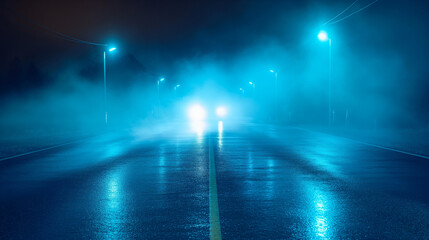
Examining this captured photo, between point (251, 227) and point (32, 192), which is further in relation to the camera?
point (32, 192)

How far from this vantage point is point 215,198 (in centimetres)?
856

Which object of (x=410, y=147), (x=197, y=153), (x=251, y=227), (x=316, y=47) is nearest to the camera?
(x=251, y=227)

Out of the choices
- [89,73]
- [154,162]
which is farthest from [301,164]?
[89,73]

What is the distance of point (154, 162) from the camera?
1477cm

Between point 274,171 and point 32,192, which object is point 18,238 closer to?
point 32,192

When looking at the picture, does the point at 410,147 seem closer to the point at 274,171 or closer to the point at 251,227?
the point at 274,171

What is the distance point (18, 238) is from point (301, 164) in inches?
376

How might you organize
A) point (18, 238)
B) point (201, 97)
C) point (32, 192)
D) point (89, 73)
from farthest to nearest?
point (201, 97) < point (89, 73) < point (32, 192) < point (18, 238)

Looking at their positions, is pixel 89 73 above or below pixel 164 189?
above

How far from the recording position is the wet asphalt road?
6.25m

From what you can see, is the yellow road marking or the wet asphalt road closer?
the yellow road marking

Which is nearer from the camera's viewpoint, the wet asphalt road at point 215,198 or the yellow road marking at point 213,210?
the yellow road marking at point 213,210

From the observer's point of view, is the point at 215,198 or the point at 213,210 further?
the point at 215,198

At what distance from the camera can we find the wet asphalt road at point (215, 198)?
6246 mm
